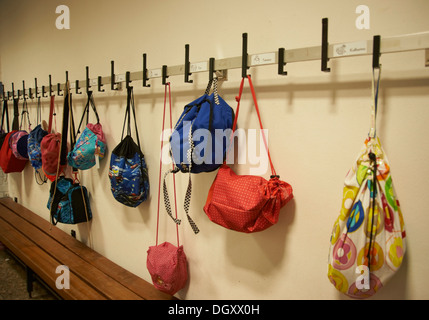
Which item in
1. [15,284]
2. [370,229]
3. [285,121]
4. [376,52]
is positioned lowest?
[15,284]

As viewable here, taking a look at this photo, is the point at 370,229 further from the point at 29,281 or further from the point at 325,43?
the point at 29,281

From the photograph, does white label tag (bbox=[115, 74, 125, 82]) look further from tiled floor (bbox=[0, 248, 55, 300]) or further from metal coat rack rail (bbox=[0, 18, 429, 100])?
tiled floor (bbox=[0, 248, 55, 300])

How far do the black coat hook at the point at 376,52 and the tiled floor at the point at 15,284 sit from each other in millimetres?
2672

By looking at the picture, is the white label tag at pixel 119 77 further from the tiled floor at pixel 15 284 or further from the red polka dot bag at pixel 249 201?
the tiled floor at pixel 15 284

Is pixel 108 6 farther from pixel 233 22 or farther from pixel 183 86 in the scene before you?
pixel 233 22

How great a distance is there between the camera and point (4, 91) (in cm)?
392

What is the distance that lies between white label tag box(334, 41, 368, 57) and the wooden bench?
4.92 feet

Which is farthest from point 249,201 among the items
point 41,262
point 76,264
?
point 41,262

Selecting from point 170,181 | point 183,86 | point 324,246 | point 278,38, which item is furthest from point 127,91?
point 324,246

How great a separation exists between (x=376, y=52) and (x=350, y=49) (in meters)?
0.08

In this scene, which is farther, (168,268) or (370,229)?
(168,268)

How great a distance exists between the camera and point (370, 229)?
98 cm

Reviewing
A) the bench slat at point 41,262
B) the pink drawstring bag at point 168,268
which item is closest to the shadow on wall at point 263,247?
the pink drawstring bag at point 168,268

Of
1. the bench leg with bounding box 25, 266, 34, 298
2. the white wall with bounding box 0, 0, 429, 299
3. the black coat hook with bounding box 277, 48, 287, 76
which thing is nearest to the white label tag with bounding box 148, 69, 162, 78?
the white wall with bounding box 0, 0, 429, 299
